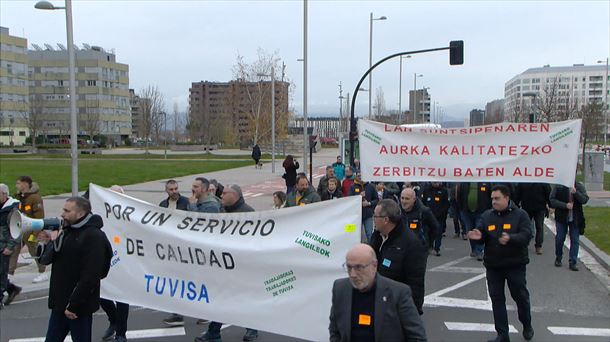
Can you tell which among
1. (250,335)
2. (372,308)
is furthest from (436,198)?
(372,308)

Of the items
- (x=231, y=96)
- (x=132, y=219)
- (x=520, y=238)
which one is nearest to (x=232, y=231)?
(x=132, y=219)

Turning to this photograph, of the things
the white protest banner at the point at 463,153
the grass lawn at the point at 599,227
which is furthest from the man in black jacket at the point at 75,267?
the grass lawn at the point at 599,227

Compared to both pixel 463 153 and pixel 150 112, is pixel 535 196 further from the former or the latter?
pixel 150 112

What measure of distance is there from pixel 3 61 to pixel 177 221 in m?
108

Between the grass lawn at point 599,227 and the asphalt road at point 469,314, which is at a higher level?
the grass lawn at point 599,227

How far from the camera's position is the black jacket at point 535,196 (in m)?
11.6

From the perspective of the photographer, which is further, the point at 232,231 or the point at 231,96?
the point at 231,96

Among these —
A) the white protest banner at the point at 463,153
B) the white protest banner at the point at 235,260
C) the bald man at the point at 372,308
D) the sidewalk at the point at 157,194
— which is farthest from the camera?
the sidewalk at the point at 157,194

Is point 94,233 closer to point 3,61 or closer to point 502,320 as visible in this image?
point 502,320

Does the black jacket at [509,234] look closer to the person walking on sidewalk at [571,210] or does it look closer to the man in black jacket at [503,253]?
the man in black jacket at [503,253]

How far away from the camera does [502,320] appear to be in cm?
648

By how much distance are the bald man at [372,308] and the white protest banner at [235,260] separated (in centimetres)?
182

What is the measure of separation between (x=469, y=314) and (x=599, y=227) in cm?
836

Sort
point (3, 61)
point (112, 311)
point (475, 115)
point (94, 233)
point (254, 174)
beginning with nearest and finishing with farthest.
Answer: point (94, 233)
point (112, 311)
point (254, 174)
point (475, 115)
point (3, 61)
